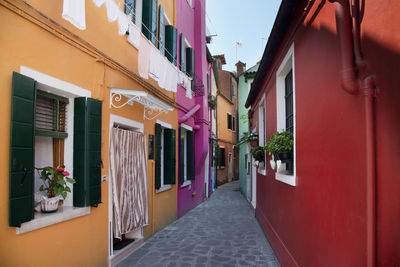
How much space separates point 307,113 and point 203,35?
9435mm

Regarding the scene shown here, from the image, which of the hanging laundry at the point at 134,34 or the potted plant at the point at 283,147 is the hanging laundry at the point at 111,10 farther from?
the potted plant at the point at 283,147

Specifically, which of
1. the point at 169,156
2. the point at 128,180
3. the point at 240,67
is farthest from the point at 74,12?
the point at 240,67

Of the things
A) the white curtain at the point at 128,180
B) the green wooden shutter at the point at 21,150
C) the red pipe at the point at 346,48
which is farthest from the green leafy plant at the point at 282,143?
the green wooden shutter at the point at 21,150

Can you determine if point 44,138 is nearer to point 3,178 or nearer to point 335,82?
point 3,178

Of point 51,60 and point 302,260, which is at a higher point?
point 51,60

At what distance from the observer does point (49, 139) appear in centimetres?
382

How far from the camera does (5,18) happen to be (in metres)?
2.79

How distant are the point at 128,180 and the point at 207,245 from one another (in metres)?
2.37

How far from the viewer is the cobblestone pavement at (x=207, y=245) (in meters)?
5.12

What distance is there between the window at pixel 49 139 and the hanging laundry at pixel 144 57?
130 cm

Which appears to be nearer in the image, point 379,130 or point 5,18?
point 379,130

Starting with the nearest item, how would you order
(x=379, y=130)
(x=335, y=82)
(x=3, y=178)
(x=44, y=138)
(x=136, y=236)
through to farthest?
1. (x=379, y=130)
2. (x=335, y=82)
3. (x=3, y=178)
4. (x=44, y=138)
5. (x=136, y=236)

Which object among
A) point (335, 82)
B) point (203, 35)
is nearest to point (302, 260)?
point (335, 82)

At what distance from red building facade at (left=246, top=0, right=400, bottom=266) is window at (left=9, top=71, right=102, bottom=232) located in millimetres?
2975
